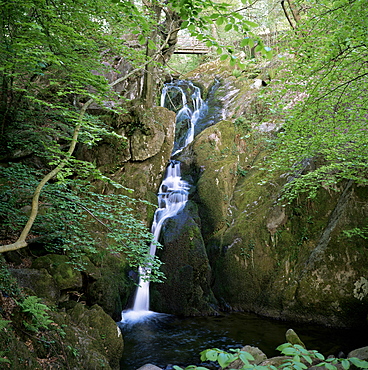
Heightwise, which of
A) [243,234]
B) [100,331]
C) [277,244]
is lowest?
[100,331]

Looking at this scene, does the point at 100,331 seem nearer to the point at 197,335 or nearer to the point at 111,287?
the point at 111,287

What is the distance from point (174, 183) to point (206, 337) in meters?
6.09

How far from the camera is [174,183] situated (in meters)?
11.4

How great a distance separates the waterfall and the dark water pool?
0.85m

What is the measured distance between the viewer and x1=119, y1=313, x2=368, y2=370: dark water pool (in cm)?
608

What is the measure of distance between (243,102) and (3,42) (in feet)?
39.2

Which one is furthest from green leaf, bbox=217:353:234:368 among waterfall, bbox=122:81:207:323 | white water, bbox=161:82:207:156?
white water, bbox=161:82:207:156

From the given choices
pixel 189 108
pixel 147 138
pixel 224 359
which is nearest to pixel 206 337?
pixel 224 359

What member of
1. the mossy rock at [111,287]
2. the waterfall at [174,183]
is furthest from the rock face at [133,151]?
the mossy rock at [111,287]

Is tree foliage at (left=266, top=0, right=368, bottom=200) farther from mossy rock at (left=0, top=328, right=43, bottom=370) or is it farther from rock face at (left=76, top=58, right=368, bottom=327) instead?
mossy rock at (left=0, top=328, right=43, bottom=370)

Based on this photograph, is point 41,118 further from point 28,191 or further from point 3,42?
point 3,42

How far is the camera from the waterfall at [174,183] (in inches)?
338

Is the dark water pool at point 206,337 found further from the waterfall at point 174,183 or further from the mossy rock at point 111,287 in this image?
the waterfall at point 174,183

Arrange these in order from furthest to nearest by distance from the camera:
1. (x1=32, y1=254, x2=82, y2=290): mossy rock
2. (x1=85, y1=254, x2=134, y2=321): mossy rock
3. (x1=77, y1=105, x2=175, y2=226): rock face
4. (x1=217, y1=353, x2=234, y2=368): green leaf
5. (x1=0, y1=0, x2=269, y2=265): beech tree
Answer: (x1=77, y1=105, x2=175, y2=226): rock face < (x1=85, y1=254, x2=134, y2=321): mossy rock < (x1=32, y1=254, x2=82, y2=290): mossy rock < (x1=0, y1=0, x2=269, y2=265): beech tree < (x1=217, y1=353, x2=234, y2=368): green leaf
